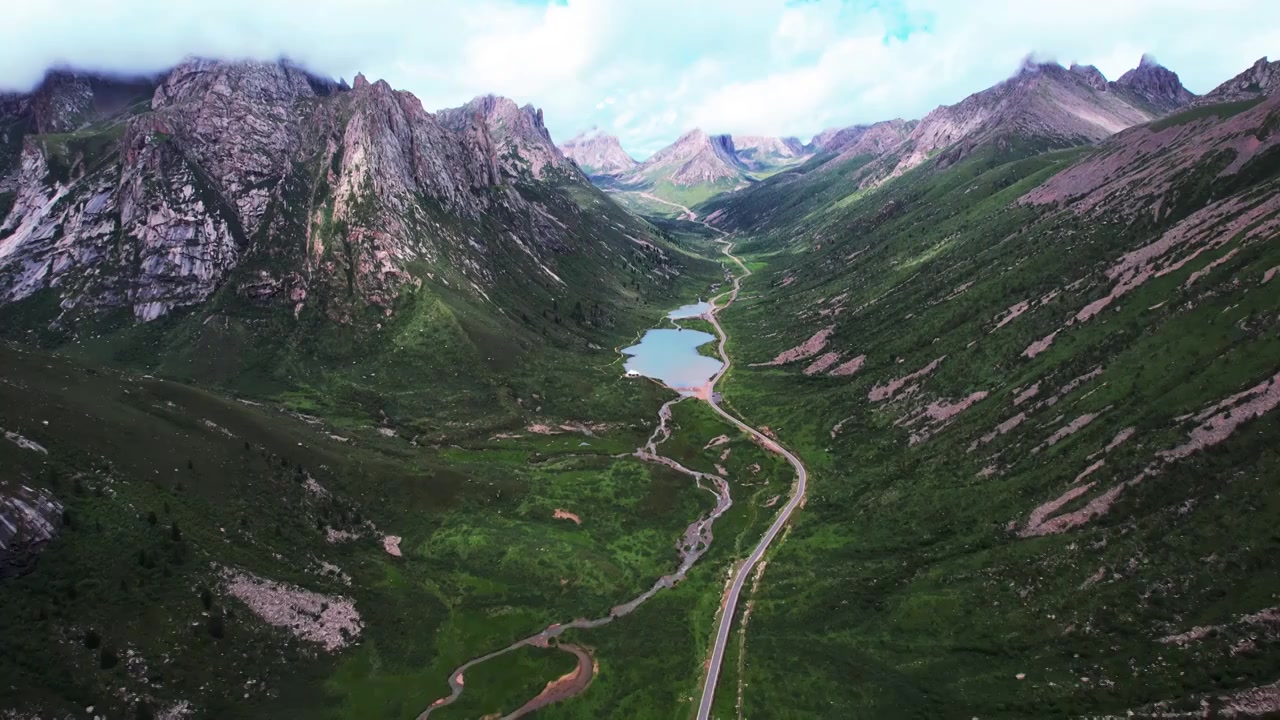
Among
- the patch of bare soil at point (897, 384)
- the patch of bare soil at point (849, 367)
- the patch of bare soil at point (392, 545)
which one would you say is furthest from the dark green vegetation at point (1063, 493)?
the patch of bare soil at point (392, 545)

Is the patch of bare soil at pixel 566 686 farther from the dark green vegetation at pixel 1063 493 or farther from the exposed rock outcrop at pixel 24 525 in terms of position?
the exposed rock outcrop at pixel 24 525

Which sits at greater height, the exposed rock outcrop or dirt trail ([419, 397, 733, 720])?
the exposed rock outcrop

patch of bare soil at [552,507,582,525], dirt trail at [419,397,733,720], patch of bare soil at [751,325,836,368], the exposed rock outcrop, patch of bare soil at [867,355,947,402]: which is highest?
patch of bare soil at [751,325,836,368]

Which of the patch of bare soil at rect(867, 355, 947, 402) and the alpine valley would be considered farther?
the patch of bare soil at rect(867, 355, 947, 402)

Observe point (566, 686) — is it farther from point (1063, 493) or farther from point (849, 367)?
point (849, 367)

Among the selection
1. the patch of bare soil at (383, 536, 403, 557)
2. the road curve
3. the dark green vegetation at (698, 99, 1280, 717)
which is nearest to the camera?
the dark green vegetation at (698, 99, 1280, 717)

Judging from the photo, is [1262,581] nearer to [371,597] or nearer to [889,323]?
[371,597]

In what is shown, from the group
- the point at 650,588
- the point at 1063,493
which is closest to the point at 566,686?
the point at 650,588

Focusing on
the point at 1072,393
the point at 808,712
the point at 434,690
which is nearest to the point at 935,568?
the point at 808,712

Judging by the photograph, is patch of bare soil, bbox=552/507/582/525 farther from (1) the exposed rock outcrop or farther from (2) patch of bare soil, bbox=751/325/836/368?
(2) patch of bare soil, bbox=751/325/836/368

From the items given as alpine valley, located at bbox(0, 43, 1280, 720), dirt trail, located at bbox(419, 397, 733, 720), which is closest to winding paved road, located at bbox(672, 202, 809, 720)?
alpine valley, located at bbox(0, 43, 1280, 720)
